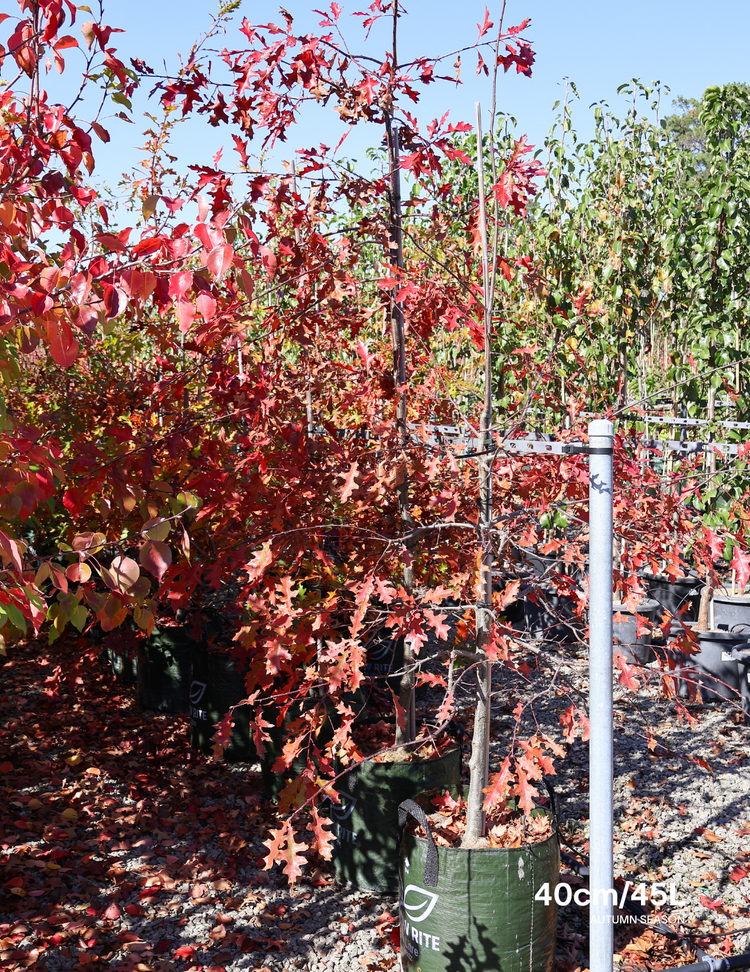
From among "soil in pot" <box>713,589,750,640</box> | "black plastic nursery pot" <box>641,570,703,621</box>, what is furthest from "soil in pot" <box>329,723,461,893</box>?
"black plastic nursery pot" <box>641,570,703,621</box>

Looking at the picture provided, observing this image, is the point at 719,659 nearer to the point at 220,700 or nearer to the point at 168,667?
the point at 220,700

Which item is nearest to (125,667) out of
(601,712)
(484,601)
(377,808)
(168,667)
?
(168,667)

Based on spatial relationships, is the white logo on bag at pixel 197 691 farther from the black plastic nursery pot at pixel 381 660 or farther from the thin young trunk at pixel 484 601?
the thin young trunk at pixel 484 601

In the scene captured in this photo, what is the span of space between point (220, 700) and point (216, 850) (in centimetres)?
87

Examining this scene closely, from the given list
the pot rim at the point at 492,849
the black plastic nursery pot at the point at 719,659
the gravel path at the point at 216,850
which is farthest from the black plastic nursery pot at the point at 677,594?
the pot rim at the point at 492,849

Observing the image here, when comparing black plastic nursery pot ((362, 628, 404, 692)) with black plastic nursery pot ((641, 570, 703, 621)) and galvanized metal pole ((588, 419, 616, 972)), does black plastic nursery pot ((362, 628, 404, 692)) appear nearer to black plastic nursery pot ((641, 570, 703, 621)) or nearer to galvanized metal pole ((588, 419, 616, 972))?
black plastic nursery pot ((641, 570, 703, 621))

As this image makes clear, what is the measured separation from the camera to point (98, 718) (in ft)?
15.9

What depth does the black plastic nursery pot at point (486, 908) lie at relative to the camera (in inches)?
93.1

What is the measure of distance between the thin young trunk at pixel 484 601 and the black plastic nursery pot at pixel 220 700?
1.78m

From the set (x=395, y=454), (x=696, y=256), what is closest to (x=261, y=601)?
(x=395, y=454)

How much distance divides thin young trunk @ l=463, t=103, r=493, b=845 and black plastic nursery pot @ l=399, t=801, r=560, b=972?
24cm

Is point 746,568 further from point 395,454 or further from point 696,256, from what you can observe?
point 696,256

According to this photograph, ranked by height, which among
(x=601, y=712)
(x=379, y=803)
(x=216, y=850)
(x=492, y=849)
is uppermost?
(x=601, y=712)

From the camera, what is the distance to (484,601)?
2539 millimetres
